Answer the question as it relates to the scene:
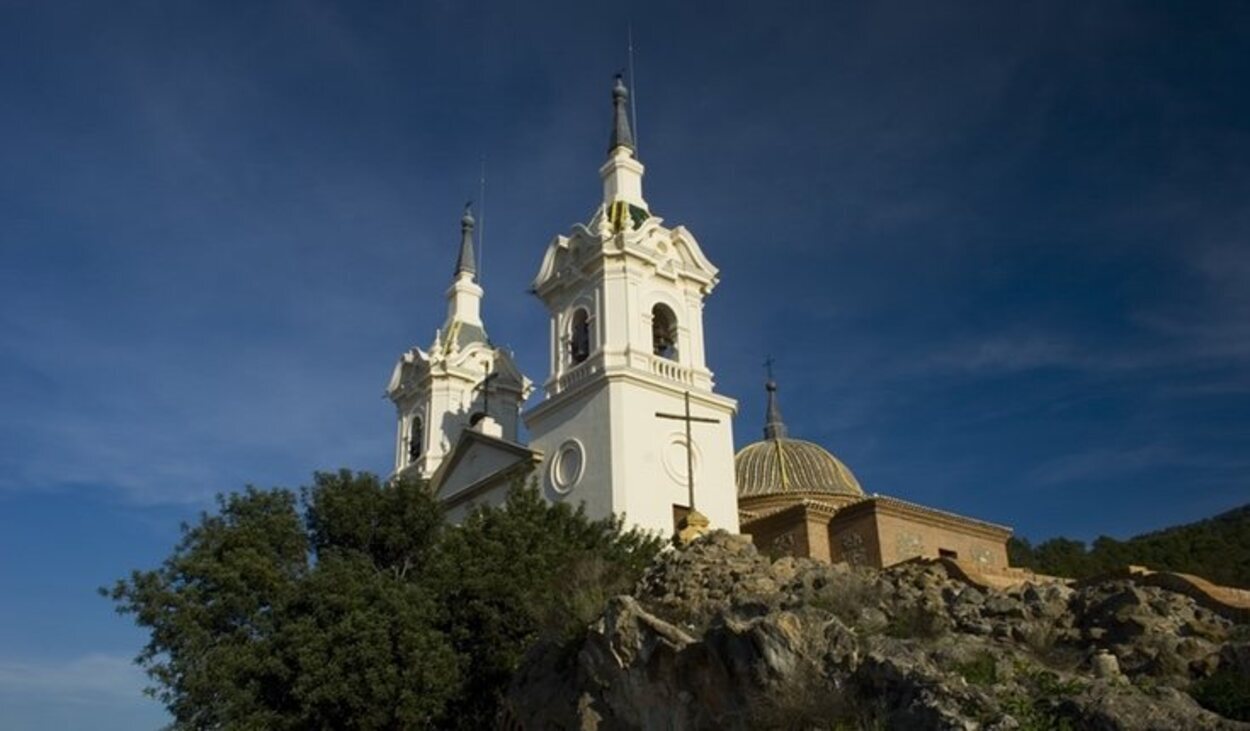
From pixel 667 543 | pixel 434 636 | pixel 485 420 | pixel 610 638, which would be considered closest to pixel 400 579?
pixel 434 636

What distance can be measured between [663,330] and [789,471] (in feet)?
27.1

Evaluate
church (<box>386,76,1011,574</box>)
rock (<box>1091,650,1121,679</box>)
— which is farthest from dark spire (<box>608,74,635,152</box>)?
rock (<box>1091,650,1121,679</box>)

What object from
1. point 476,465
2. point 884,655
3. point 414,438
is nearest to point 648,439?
point 476,465

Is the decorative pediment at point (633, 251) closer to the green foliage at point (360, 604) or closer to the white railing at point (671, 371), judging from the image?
the white railing at point (671, 371)

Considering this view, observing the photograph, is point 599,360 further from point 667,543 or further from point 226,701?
point 226,701

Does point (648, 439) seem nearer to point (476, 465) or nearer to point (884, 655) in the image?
point (476, 465)

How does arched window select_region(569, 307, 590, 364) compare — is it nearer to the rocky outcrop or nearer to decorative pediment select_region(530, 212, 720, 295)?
decorative pediment select_region(530, 212, 720, 295)

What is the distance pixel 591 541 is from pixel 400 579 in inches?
185

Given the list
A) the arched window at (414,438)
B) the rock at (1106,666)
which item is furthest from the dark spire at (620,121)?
the rock at (1106,666)

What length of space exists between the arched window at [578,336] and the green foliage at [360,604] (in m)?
9.28

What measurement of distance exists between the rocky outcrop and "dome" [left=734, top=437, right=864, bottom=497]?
21.3 meters

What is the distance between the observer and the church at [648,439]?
32938 mm

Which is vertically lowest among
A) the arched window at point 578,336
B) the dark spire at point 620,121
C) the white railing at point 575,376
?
the white railing at point 575,376

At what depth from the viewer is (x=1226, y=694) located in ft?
38.0
